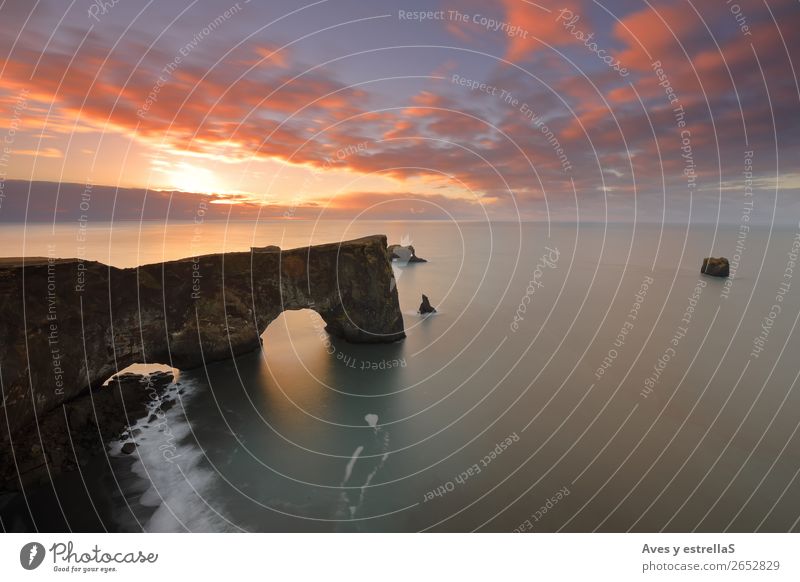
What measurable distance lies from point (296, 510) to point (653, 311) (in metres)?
30.5

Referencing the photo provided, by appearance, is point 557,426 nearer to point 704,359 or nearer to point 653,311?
point 704,359

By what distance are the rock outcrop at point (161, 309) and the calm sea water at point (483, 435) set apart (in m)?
1.89

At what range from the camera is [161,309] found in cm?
1530

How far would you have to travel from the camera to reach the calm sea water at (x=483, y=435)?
978cm

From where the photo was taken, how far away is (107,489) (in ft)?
34.1

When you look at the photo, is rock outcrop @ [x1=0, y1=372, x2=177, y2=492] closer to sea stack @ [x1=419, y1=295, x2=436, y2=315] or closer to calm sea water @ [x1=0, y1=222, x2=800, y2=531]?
calm sea water @ [x1=0, y1=222, x2=800, y2=531]

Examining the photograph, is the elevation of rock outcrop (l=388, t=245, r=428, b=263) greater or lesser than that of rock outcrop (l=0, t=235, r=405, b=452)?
greater
